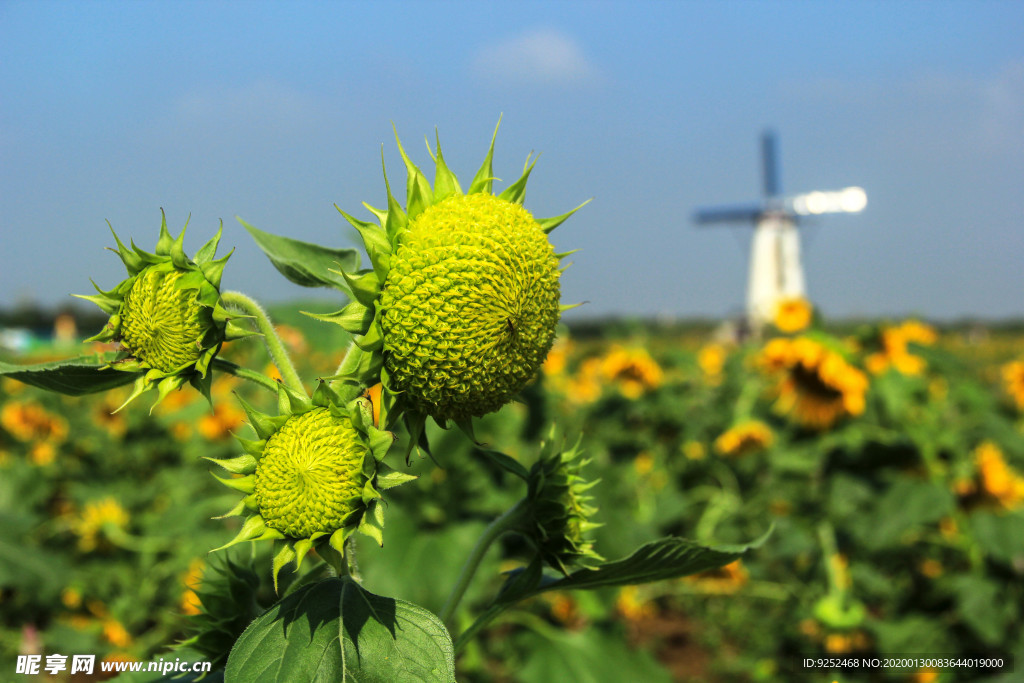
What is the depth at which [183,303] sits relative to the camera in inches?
40.2

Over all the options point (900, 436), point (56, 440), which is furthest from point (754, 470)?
point (56, 440)

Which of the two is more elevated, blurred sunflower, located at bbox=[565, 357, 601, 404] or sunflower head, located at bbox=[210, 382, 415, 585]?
sunflower head, located at bbox=[210, 382, 415, 585]

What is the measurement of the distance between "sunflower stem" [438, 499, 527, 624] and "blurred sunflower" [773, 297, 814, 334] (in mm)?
3609

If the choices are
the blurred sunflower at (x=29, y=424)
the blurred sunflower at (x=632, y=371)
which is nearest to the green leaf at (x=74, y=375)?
the blurred sunflower at (x=29, y=424)

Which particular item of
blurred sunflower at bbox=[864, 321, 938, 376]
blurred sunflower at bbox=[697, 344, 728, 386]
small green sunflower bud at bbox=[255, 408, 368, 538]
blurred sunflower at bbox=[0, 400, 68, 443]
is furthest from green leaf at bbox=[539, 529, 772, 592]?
blurred sunflower at bbox=[697, 344, 728, 386]

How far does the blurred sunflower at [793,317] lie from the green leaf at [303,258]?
3.75 meters

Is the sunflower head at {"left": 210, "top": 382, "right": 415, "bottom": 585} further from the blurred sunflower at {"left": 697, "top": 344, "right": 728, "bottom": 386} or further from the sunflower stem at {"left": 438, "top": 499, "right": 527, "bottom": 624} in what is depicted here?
the blurred sunflower at {"left": 697, "top": 344, "right": 728, "bottom": 386}

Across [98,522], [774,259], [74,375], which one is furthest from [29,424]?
[774,259]

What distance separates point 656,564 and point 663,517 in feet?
12.7

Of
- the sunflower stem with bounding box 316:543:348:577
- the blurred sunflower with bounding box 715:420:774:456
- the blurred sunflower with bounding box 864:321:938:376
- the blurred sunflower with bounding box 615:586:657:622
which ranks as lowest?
the blurred sunflower with bounding box 615:586:657:622

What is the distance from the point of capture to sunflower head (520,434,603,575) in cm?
115

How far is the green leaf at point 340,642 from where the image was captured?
864 millimetres

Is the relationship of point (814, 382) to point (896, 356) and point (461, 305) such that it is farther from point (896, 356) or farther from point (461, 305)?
point (461, 305)

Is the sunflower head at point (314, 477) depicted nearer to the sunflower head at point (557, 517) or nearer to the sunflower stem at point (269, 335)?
the sunflower stem at point (269, 335)
